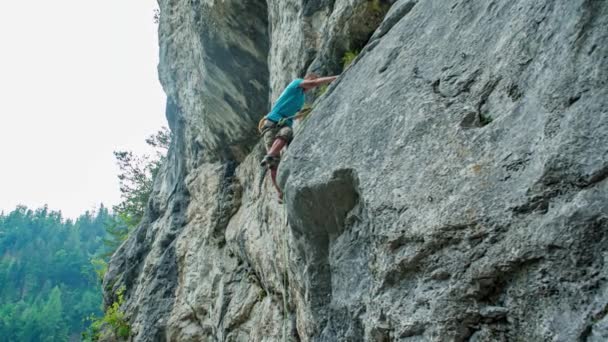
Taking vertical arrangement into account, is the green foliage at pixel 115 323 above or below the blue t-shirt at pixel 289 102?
below

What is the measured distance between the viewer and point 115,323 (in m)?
14.9

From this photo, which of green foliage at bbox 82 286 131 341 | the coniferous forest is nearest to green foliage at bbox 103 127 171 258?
green foliage at bbox 82 286 131 341

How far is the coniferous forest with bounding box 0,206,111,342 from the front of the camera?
64.3m

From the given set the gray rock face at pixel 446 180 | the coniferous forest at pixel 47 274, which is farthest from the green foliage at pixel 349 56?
the coniferous forest at pixel 47 274

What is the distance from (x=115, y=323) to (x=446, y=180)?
13935mm

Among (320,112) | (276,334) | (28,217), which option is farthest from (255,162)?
(28,217)

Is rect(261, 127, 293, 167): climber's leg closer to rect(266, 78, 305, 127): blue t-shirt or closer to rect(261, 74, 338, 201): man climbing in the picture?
rect(261, 74, 338, 201): man climbing

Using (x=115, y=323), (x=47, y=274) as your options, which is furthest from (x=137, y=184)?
(x=47, y=274)

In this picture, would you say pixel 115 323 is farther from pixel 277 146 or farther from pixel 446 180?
pixel 446 180

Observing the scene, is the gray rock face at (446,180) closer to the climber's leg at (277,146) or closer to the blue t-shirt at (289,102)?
the blue t-shirt at (289,102)

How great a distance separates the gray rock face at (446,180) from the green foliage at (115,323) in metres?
7.40

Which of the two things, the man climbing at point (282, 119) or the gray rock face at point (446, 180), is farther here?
the man climbing at point (282, 119)

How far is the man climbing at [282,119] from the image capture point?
7550 millimetres

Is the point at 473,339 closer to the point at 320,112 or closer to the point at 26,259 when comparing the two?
the point at 320,112
